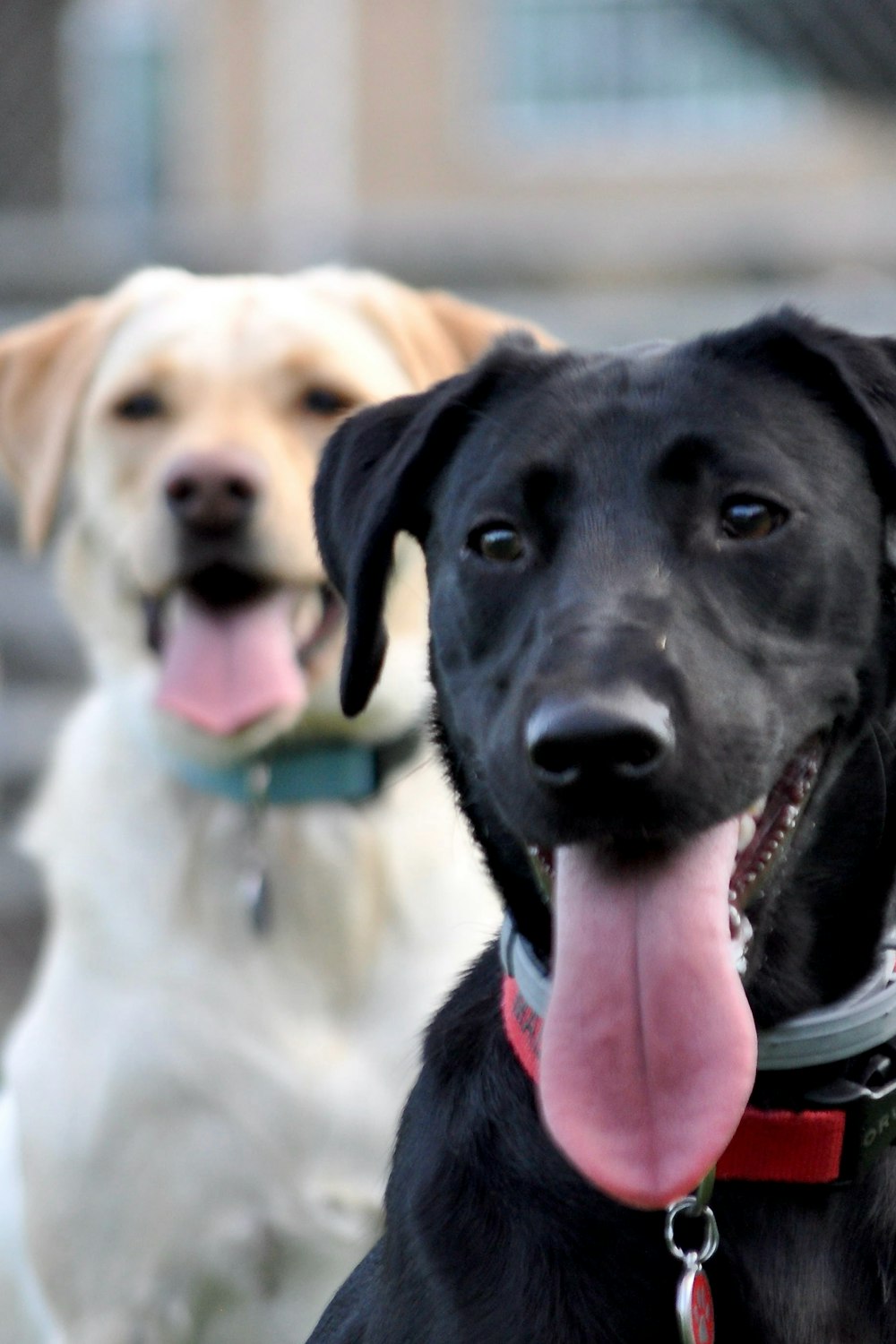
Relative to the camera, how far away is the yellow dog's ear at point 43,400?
3857mm

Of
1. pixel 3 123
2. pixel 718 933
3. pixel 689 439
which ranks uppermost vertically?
pixel 689 439

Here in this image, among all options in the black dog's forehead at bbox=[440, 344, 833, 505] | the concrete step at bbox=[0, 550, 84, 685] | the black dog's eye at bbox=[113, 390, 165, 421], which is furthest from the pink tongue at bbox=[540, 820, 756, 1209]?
the concrete step at bbox=[0, 550, 84, 685]

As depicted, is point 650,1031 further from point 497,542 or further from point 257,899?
point 257,899

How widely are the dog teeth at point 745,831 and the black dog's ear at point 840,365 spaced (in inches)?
16.8

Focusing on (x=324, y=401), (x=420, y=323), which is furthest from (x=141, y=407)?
(x=420, y=323)

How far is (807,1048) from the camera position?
87.7 inches

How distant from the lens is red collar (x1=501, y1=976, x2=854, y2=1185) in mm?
2131

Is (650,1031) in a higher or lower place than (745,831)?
lower

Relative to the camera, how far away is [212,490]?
3.54 meters

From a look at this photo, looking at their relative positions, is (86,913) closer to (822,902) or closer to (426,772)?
(426,772)

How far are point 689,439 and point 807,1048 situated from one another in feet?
2.31

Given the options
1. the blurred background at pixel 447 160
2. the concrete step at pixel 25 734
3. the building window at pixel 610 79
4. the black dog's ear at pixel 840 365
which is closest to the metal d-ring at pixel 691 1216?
the black dog's ear at pixel 840 365

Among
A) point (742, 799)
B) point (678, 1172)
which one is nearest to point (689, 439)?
point (742, 799)

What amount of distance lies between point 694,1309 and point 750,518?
0.86 meters
